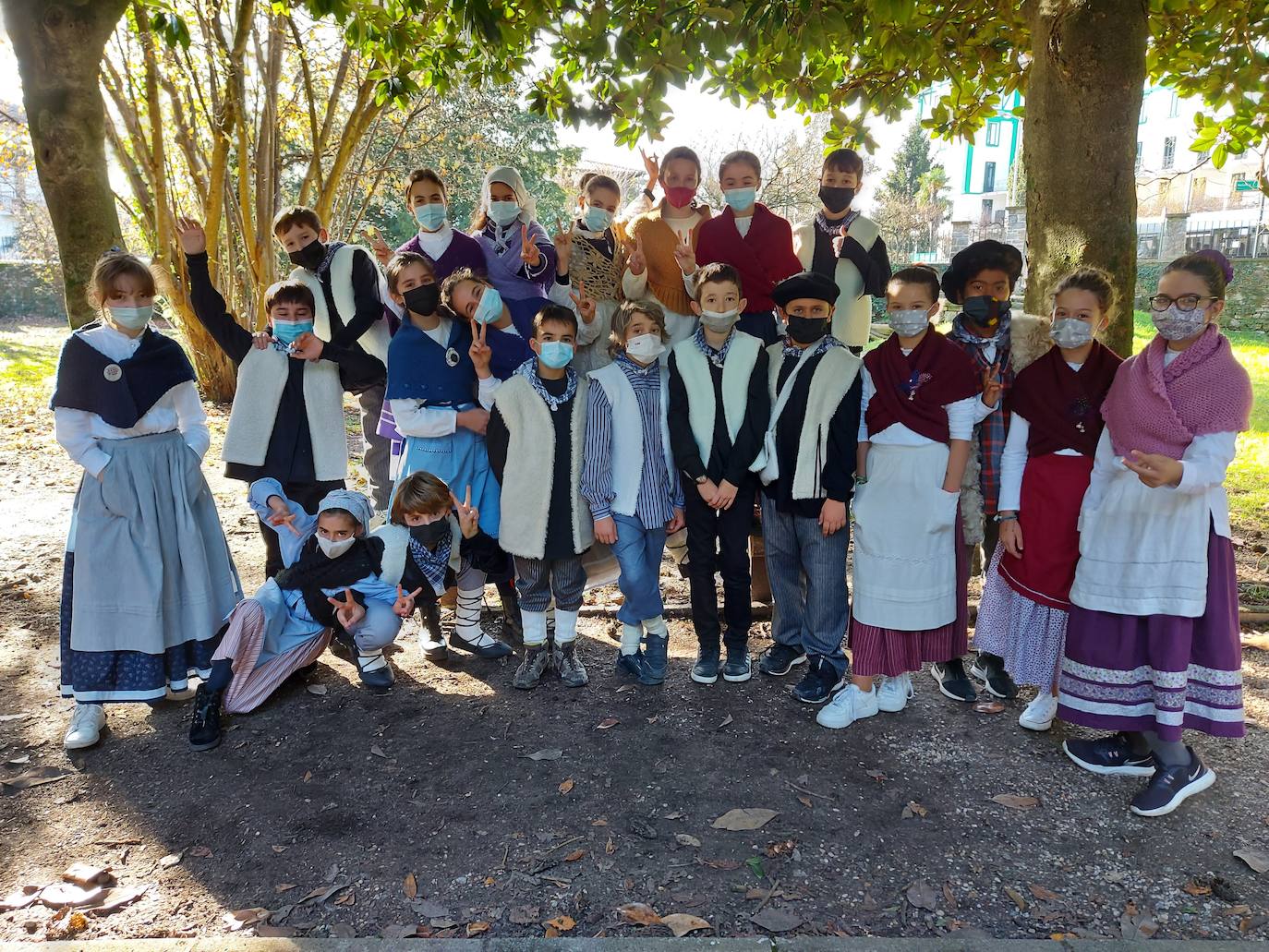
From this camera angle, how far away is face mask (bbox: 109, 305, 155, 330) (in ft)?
12.1

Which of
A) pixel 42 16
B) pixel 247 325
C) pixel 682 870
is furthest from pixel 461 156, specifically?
pixel 682 870

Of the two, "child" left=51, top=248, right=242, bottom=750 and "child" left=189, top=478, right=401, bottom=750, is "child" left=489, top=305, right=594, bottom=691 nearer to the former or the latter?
"child" left=189, top=478, right=401, bottom=750

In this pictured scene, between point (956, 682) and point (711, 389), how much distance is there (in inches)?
69.5

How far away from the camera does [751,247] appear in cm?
447

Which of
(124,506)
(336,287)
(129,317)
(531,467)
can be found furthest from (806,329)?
(124,506)

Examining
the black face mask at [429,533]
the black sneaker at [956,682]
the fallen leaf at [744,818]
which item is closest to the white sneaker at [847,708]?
the black sneaker at [956,682]

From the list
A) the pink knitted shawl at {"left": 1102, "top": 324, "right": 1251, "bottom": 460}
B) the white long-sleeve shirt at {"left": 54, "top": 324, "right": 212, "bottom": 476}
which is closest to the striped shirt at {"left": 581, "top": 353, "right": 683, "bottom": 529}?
the white long-sleeve shirt at {"left": 54, "top": 324, "right": 212, "bottom": 476}

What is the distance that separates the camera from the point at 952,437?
3.69m

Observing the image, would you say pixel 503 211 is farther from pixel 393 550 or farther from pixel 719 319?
pixel 393 550

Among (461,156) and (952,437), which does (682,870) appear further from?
(461,156)

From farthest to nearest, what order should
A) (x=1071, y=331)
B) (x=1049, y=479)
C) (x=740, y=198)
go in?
(x=740, y=198) → (x=1049, y=479) → (x=1071, y=331)

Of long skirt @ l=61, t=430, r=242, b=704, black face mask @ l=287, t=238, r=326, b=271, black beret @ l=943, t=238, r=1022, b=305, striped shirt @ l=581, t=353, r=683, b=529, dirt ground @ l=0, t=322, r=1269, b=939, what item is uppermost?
black face mask @ l=287, t=238, r=326, b=271

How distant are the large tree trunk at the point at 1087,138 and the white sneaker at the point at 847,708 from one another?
2.44 meters

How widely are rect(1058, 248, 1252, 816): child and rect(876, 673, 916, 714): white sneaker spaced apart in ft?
2.39
